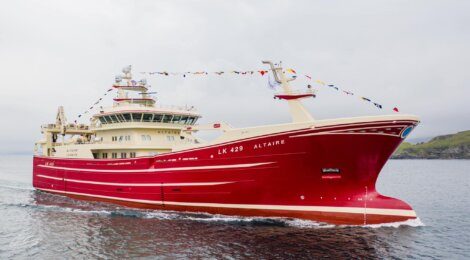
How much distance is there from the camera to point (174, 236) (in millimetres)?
16844

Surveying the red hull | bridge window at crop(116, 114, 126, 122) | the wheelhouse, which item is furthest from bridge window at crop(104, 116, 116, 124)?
the red hull

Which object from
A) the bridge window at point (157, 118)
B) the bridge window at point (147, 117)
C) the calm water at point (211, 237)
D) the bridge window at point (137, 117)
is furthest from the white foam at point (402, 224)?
the bridge window at point (137, 117)

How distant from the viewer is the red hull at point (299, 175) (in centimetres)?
1711

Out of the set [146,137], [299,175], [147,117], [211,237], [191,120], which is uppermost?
→ [147,117]

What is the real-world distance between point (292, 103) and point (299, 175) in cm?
395

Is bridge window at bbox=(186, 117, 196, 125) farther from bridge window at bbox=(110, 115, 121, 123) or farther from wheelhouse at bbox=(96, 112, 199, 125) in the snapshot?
bridge window at bbox=(110, 115, 121, 123)

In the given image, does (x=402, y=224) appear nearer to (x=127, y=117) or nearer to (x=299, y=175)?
(x=299, y=175)

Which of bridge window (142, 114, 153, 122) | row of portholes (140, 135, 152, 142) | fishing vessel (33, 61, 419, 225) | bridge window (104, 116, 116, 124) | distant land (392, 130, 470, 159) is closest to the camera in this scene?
fishing vessel (33, 61, 419, 225)

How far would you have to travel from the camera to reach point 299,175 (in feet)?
58.3

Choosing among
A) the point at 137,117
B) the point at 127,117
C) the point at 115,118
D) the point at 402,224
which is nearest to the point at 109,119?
the point at 115,118

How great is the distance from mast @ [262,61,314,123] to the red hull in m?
1.51

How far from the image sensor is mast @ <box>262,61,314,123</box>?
1862 centimetres

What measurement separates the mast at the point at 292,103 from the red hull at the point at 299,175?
1.51m

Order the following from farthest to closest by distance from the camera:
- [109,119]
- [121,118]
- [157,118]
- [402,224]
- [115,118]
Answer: [109,119] → [115,118] → [121,118] → [157,118] → [402,224]
